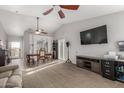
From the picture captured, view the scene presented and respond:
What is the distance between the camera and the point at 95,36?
4262 mm

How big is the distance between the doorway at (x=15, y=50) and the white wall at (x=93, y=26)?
4.91m

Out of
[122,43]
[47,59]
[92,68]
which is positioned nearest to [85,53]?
Answer: [92,68]

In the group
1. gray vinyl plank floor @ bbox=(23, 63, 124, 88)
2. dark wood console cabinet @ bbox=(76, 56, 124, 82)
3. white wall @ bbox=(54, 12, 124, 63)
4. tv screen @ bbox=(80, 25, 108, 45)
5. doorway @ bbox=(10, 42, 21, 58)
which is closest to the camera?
gray vinyl plank floor @ bbox=(23, 63, 124, 88)

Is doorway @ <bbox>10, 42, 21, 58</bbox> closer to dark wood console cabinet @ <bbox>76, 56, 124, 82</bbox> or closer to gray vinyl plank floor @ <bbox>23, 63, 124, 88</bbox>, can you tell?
gray vinyl plank floor @ <bbox>23, 63, 124, 88</bbox>

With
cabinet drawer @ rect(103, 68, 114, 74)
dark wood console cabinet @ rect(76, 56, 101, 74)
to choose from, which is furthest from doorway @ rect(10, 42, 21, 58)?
cabinet drawer @ rect(103, 68, 114, 74)

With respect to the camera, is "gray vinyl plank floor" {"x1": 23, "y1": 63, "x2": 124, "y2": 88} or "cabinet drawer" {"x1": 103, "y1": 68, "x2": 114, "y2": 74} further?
"cabinet drawer" {"x1": 103, "y1": 68, "x2": 114, "y2": 74}

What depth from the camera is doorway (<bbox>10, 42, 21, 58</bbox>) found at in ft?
29.0

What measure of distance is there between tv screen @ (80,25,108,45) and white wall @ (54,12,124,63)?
10.5 inches

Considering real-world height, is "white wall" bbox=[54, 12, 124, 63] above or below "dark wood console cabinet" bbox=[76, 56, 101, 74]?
above

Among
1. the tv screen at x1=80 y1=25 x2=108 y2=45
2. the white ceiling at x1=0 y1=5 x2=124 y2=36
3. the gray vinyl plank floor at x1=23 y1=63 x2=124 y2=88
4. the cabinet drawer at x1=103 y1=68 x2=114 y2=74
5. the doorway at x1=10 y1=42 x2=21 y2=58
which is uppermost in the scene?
the white ceiling at x1=0 y1=5 x2=124 y2=36

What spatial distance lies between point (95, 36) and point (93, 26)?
25.8 inches

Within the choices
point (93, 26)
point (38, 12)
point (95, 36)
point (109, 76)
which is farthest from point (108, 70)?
point (38, 12)

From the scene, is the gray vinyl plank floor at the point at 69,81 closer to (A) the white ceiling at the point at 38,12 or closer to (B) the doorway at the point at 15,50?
(A) the white ceiling at the point at 38,12
